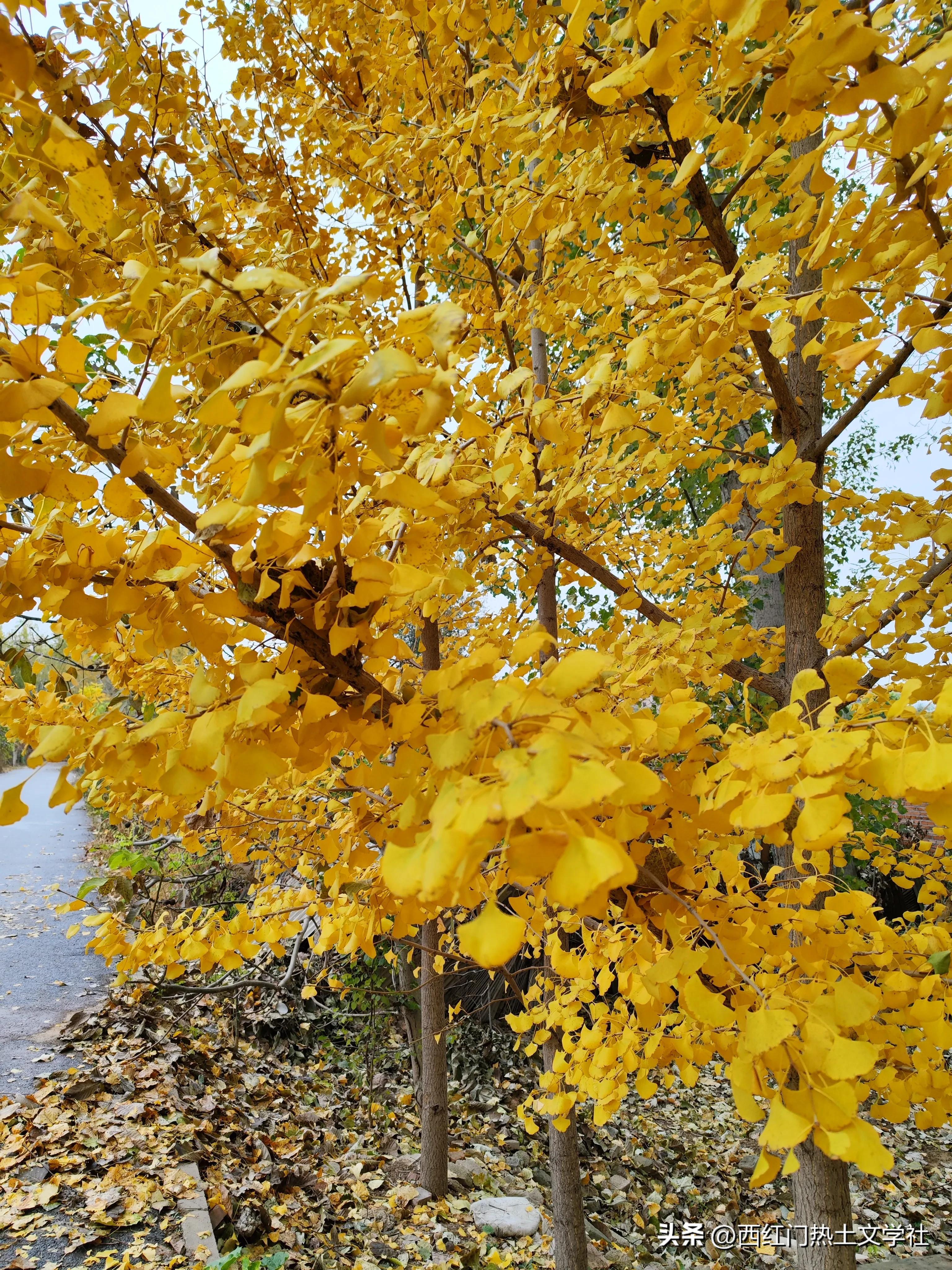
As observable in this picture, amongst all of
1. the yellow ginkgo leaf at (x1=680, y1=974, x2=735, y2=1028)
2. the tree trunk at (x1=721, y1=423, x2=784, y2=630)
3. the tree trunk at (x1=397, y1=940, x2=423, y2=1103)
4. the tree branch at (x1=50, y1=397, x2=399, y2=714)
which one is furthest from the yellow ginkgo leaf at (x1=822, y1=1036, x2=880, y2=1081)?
the tree trunk at (x1=721, y1=423, x2=784, y2=630)

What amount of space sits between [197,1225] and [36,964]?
3.21 metres

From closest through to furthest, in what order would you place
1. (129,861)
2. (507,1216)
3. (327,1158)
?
(129,861), (507,1216), (327,1158)

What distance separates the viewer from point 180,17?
113 inches

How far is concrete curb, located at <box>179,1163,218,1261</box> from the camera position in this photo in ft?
7.70

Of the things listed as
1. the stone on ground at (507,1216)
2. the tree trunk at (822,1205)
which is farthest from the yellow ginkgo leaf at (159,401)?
the stone on ground at (507,1216)

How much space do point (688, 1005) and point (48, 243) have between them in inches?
53.7

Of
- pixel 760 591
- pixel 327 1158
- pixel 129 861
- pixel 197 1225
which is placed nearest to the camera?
pixel 129 861

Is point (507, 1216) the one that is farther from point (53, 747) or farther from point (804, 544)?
point (53, 747)

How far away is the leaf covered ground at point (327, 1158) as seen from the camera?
2.58 meters

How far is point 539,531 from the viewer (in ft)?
6.87

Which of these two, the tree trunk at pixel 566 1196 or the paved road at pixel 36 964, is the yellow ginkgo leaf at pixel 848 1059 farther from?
the paved road at pixel 36 964

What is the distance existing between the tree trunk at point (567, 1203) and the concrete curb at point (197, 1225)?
1337 mm

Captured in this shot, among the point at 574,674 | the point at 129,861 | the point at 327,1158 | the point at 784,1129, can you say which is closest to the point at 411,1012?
the point at 327,1158

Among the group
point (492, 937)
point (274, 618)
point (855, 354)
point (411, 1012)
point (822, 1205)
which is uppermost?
point (855, 354)
